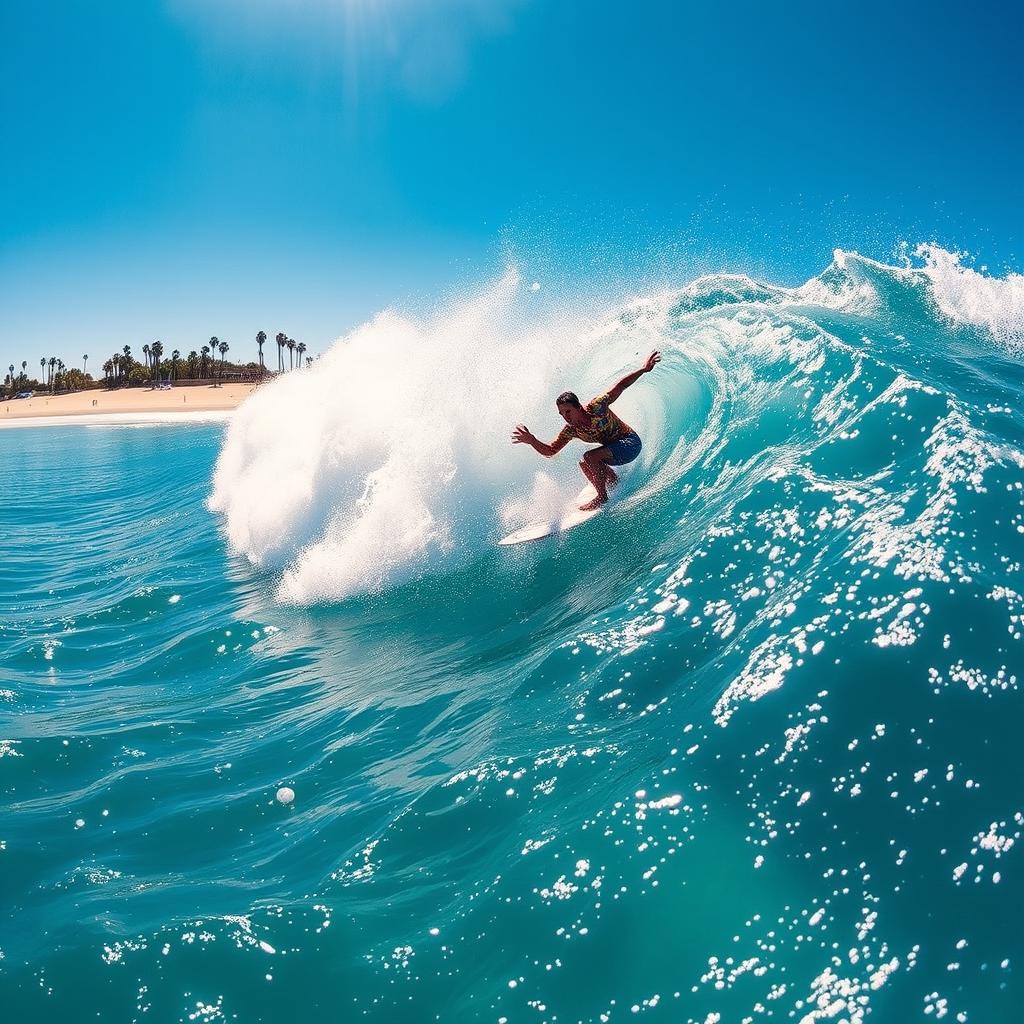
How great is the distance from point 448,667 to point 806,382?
17.6 feet

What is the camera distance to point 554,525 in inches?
324

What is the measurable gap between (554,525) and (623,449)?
4.88ft

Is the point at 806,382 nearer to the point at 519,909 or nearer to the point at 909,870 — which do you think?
the point at 909,870

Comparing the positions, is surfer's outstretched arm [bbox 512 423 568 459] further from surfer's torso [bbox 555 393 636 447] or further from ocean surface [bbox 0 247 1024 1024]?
ocean surface [bbox 0 247 1024 1024]

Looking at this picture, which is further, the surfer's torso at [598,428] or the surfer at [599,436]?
the surfer's torso at [598,428]

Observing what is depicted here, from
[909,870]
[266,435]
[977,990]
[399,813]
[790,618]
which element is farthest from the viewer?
[266,435]

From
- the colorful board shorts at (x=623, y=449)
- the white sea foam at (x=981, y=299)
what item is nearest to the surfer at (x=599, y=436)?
the colorful board shorts at (x=623, y=449)

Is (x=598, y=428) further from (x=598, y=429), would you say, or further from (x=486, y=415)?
(x=486, y=415)

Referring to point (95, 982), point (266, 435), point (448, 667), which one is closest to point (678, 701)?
point (448, 667)

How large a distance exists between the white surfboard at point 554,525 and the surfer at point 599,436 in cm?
14

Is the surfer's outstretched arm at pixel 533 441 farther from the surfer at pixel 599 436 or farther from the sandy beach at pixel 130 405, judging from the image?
the sandy beach at pixel 130 405

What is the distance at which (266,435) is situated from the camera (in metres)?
13.6

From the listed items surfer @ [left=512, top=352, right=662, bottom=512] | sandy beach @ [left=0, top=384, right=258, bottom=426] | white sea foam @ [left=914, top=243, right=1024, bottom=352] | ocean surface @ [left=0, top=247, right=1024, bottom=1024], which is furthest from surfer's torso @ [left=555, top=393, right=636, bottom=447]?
sandy beach @ [left=0, top=384, right=258, bottom=426]

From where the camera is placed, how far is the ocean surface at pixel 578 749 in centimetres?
245
